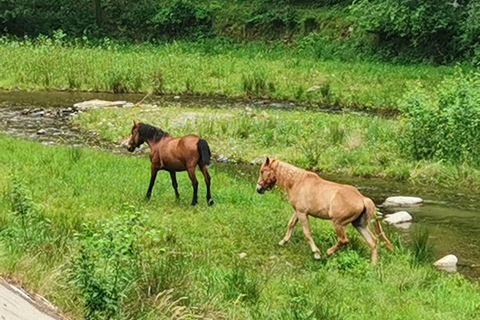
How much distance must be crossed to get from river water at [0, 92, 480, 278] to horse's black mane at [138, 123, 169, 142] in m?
3.94

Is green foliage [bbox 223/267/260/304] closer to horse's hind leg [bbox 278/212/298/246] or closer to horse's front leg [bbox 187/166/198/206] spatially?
horse's hind leg [bbox 278/212/298/246]

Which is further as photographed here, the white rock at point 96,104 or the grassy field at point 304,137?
the white rock at point 96,104

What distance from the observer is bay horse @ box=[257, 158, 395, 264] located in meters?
9.65

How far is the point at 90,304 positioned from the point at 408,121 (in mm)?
12520

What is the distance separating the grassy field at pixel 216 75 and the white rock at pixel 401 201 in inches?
439

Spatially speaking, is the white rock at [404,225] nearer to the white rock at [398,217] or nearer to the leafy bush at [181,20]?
the white rock at [398,217]

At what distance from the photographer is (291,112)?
878 inches

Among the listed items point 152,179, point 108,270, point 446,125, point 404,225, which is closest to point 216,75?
point 446,125

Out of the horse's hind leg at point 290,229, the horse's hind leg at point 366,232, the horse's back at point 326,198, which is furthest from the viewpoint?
the horse's hind leg at point 290,229

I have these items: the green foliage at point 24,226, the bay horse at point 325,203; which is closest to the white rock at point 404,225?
the bay horse at point 325,203

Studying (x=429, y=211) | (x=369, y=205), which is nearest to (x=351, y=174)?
(x=429, y=211)

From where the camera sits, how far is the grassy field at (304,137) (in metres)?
16.3

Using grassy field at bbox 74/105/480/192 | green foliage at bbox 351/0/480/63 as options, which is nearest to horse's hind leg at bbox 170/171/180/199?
grassy field at bbox 74/105/480/192

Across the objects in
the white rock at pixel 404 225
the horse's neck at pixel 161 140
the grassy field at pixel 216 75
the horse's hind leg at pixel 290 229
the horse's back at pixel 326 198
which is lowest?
the grassy field at pixel 216 75
